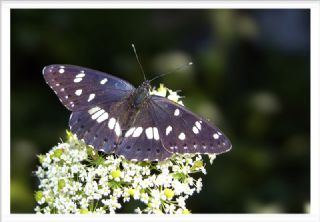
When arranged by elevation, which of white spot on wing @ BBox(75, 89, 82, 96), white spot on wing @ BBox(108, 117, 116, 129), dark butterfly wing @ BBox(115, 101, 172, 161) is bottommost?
dark butterfly wing @ BBox(115, 101, 172, 161)

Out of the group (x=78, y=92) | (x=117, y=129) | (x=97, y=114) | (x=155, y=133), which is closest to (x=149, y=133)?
(x=155, y=133)

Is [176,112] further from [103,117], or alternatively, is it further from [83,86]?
[83,86]

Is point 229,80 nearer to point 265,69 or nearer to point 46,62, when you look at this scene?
point 265,69

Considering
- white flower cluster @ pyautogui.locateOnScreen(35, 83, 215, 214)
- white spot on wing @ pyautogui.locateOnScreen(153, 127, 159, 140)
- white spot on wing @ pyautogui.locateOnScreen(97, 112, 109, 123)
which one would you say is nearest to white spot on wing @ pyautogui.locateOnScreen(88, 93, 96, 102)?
white spot on wing @ pyautogui.locateOnScreen(97, 112, 109, 123)

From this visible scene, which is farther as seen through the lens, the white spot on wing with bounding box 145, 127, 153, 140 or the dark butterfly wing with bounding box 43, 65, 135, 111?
the dark butterfly wing with bounding box 43, 65, 135, 111

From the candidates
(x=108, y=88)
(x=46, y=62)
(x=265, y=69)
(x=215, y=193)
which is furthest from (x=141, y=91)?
(x=265, y=69)

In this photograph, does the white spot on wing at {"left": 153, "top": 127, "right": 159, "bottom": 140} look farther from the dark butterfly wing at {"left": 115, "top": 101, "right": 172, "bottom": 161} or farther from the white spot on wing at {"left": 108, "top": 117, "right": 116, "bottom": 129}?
the white spot on wing at {"left": 108, "top": 117, "right": 116, "bottom": 129}

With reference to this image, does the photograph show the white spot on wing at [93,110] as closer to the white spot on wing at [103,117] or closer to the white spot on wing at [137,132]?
the white spot on wing at [103,117]

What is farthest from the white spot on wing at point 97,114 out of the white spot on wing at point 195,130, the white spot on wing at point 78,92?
the white spot on wing at point 195,130
